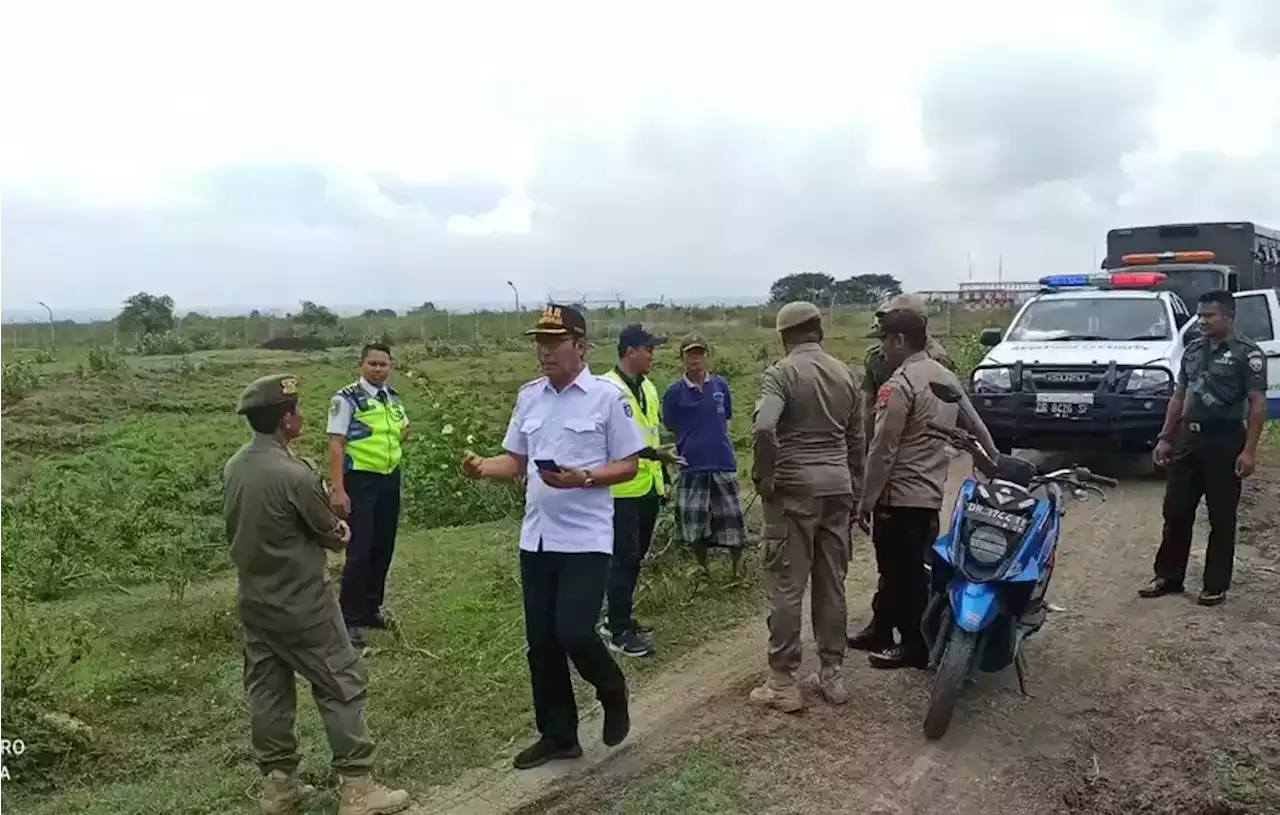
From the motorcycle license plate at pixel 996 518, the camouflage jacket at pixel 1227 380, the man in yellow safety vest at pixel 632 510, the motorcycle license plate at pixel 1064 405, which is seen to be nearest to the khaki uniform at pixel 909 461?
the motorcycle license plate at pixel 996 518

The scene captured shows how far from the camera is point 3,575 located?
7.85 metres

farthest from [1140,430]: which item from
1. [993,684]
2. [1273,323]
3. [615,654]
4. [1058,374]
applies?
[615,654]

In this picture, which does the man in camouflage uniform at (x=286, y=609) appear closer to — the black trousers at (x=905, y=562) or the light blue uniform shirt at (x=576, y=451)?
the light blue uniform shirt at (x=576, y=451)

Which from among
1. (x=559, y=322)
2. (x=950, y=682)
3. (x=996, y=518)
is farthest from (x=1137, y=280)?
(x=559, y=322)

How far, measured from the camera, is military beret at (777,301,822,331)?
5.06 metres

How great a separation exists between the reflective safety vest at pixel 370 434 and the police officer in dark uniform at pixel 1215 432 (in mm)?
4501

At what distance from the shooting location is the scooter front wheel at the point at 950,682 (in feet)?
15.6

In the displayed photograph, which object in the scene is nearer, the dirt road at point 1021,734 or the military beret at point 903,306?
the dirt road at point 1021,734

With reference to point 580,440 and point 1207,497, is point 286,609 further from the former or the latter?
point 1207,497

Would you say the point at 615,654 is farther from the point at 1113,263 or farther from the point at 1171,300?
the point at 1113,263

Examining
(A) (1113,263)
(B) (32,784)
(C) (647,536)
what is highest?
(A) (1113,263)

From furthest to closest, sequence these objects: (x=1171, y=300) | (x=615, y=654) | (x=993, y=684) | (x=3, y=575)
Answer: (x=1171, y=300) < (x=3, y=575) < (x=615, y=654) < (x=993, y=684)

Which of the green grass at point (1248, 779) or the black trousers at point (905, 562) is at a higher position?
the black trousers at point (905, 562)

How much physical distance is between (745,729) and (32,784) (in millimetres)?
2899
